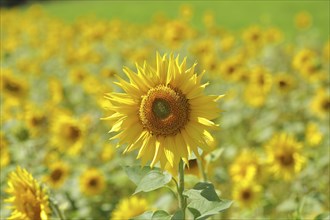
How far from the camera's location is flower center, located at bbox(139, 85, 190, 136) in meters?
2.05

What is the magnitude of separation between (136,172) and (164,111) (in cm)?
32

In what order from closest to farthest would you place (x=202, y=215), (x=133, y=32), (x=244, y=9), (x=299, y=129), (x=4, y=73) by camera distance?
1. (x=202, y=215)
2. (x=299, y=129)
3. (x=4, y=73)
4. (x=133, y=32)
5. (x=244, y=9)

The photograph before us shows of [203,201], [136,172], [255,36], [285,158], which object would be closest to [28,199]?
[136,172]

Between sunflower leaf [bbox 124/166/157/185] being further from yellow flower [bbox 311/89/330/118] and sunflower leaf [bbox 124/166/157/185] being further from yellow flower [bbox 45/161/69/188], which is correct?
yellow flower [bbox 311/89/330/118]

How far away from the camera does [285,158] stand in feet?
12.6

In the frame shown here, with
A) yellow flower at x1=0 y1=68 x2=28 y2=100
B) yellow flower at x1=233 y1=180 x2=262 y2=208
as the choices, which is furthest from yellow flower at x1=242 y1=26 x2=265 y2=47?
yellow flower at x1=233 y1=180 x2=262 y2=208

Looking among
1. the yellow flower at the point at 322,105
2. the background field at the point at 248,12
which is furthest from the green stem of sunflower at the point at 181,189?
the background field at the point at 248,12

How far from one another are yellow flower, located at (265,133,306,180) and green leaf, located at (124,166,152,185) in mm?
1883

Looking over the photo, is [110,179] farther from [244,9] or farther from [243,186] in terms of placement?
[244,9]

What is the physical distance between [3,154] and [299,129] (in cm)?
280

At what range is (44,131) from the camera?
20.3 ft

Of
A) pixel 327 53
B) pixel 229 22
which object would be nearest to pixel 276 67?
pixel 327 53

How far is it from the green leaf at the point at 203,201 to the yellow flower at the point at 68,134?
270 cm

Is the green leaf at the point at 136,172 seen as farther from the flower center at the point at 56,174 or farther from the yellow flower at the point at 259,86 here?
the yellow flower at the point at 259,86
